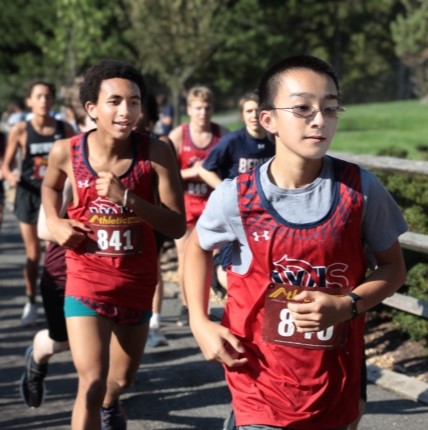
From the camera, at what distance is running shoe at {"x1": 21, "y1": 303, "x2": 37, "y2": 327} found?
8.58 meters

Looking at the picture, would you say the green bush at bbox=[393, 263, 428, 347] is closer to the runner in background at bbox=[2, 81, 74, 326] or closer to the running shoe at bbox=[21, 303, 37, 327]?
the running shoe at bbox=[21, 303, 37, 327]

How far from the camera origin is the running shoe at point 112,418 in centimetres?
508

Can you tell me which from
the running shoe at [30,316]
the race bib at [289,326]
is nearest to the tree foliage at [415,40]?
the running shoe at [30,316]

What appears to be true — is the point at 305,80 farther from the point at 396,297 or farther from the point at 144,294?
the point at 396,297

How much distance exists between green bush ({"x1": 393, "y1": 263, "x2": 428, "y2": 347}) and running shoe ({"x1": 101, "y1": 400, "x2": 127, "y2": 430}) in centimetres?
266

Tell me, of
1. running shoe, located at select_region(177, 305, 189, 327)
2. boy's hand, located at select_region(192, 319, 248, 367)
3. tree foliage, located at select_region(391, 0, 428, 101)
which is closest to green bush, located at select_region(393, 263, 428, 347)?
running shoe, located at select_region(177, 305, 189, 327)

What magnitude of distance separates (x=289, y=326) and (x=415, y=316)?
3.91 meters

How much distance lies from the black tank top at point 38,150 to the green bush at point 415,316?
3.78 m

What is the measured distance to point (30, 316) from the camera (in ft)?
28.2

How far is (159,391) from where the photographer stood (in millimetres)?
6648

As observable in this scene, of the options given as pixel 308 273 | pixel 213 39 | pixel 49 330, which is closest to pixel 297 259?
pixel 308 273

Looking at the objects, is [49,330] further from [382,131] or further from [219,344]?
[382,131]

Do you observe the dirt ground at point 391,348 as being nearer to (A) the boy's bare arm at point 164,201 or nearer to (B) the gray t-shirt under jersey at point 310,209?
(A) the boy's bare arm at point 164,201

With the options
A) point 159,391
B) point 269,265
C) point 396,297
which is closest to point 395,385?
point 396,297
